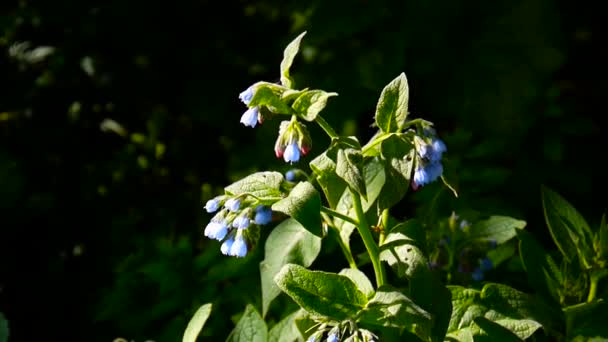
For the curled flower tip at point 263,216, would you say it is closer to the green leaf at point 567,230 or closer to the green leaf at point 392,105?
the green leaf at point 392,105

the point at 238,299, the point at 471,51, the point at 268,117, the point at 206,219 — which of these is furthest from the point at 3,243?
the point at 471,51

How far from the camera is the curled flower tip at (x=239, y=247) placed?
1365 mm

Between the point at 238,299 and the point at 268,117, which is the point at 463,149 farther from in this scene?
the point at 268,117

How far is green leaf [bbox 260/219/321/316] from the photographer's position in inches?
58.6

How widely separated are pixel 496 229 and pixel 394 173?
41 centimetres

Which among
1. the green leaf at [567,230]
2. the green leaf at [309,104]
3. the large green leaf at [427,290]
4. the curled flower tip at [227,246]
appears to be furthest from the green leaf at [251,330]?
the green leaf at [567,230]

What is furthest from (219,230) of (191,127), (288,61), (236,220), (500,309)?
(191,127)

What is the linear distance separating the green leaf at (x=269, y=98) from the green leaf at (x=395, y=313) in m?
0.30

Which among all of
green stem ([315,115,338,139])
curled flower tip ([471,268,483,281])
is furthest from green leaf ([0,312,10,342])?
curled flower tip ([471,268,483,281])

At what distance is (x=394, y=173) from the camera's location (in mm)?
1367

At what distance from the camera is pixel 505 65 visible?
3250 mm

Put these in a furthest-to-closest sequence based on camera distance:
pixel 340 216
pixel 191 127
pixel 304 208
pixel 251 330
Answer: pixel 191 127 → pixel 251 330 → pixel 340 216 → pixel 304 208

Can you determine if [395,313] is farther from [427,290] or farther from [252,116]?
[252,116]

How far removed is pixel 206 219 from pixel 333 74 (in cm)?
96
